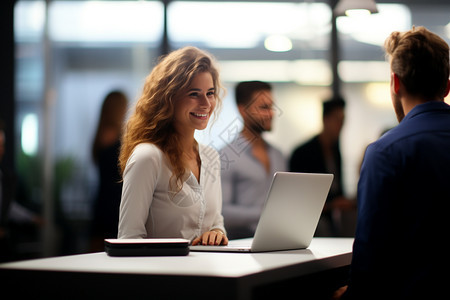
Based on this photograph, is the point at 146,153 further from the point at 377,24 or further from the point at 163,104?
the point at 377,24

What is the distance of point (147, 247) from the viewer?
1.78 metres

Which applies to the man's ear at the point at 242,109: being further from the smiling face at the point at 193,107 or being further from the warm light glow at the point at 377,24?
the warm light glow at the point at 377,24

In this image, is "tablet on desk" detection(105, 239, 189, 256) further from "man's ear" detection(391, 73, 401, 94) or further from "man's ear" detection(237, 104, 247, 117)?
"man's ear" detection(237, 104, 247, 117)

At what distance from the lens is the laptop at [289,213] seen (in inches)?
72.2

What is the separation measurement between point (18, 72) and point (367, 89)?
3.45 meters

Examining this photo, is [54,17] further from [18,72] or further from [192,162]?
[192,162]

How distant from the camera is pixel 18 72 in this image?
5.65m

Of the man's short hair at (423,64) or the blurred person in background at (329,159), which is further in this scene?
the blurred person in background at (329,159)

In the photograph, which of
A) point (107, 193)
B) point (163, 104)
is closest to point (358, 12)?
point (163, 104)

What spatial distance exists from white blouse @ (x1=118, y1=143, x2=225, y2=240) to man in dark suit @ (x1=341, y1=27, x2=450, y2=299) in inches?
31.2

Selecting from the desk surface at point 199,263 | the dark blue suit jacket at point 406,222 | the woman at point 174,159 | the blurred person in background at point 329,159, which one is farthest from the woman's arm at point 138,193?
the blurred person in background at point 329,159

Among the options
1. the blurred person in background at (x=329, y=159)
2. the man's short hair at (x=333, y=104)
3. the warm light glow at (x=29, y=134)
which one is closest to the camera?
the blurred person in background at (x=329, y=159)

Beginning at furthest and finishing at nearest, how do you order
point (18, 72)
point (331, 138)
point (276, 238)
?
point (18, 72)
point (331, 138)
point (276, 238)

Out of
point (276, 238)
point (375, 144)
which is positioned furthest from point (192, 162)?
point (375, 144)
